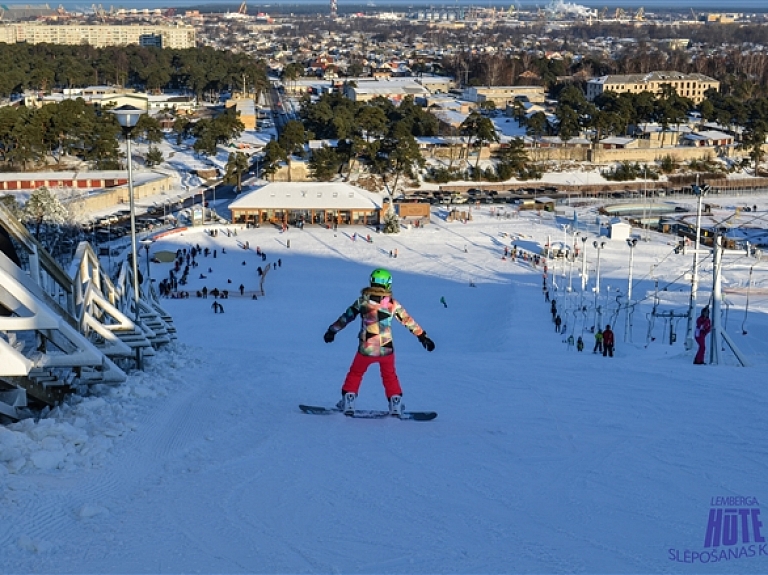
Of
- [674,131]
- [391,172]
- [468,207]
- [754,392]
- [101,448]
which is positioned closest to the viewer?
[101,448]

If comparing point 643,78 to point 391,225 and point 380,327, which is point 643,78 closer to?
point 391,225

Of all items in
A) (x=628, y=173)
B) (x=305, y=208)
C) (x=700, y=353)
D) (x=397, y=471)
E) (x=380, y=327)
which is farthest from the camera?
(x=628, y=173)

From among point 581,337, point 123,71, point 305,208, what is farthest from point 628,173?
point 123,71

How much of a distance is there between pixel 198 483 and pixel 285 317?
32.4ft

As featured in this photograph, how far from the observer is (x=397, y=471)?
3.77 m

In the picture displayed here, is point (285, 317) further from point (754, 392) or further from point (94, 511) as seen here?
point (94, 511)

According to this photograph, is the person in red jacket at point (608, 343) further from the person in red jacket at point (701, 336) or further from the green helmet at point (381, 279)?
the green helmet at point (381, 279)

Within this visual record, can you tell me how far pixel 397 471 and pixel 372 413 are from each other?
0.87m

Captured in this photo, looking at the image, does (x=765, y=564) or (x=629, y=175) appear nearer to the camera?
(x=765, y=564)

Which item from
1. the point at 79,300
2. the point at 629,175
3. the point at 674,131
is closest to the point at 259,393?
the point at 79,300

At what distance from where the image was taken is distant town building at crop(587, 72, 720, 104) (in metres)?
49.2

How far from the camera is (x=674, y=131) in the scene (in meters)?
37.2

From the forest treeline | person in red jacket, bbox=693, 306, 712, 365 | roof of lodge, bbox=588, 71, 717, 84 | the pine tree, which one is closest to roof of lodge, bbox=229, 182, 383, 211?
the pine tree

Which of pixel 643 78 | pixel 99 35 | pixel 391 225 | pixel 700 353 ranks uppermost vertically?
pixel 99 35
